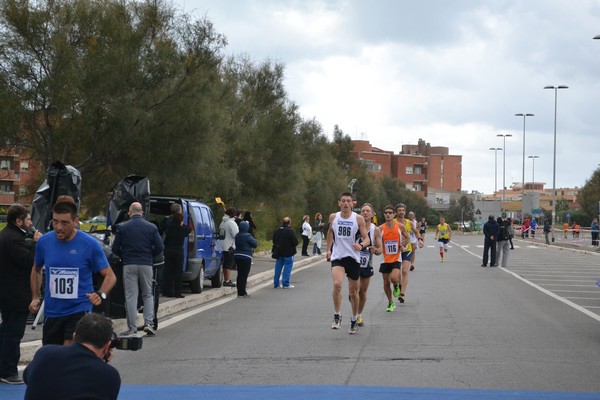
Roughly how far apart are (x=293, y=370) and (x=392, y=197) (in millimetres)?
114324

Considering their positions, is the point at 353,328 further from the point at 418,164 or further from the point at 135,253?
the point at 418,164

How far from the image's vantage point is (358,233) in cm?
1359

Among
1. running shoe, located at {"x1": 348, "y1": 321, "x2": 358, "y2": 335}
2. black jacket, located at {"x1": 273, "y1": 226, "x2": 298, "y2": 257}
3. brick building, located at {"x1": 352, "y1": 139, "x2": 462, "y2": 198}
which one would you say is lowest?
running shoe, located at {"x1": 348, "y1": 321, "x2": 358, "y2": 335}

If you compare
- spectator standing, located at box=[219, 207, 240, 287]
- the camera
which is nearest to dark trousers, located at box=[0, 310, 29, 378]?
the camera

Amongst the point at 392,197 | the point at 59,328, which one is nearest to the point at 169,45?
the point at 59,328

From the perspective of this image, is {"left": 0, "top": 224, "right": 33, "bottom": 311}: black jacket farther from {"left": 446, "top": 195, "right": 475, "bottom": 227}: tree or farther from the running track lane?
{"left": 446, "top": 195, "right": 475, "bottom": 227}: tree

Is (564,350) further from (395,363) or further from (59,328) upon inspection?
(59,328)

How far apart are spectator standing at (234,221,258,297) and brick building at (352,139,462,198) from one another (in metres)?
140

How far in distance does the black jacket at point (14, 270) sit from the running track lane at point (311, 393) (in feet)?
2.69

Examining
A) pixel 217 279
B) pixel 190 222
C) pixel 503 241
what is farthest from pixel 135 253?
pixel 503 241

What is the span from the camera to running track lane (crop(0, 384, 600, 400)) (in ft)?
28.2

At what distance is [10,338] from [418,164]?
17312 cm

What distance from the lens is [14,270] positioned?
9086 millimetres

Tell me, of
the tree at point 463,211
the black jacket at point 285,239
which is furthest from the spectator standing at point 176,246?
the tree at point 463,211
